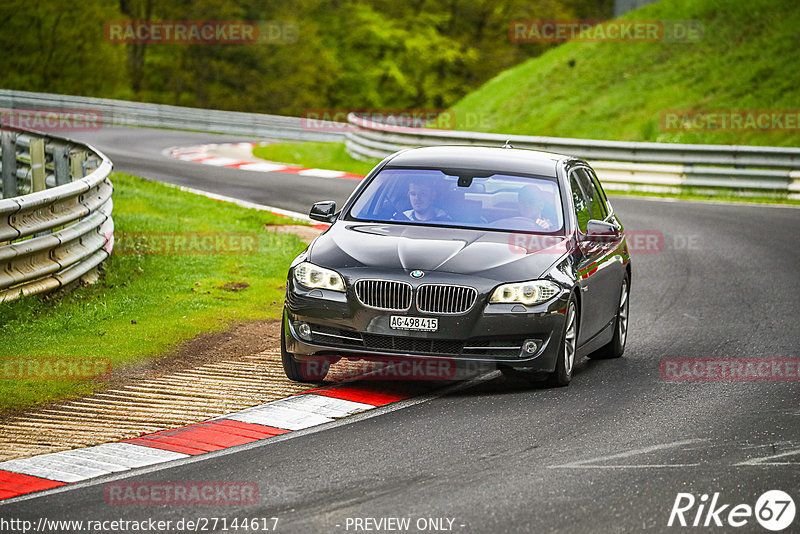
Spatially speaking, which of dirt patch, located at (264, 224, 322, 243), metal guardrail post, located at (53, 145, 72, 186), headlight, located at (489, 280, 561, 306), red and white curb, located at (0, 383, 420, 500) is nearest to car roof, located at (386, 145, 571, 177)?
headlight, located at (489, 280, 561, 306)

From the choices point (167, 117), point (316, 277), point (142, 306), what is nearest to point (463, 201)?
point (316, 277)

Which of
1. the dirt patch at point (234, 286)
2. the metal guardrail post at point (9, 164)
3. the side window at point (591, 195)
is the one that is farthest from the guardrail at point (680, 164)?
the side window at point (591, 195)

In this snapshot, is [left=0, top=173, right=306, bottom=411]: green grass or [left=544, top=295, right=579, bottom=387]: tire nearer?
[left=544, top=295, right=579, bottom=387]: tire

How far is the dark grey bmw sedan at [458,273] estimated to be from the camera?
8.41m

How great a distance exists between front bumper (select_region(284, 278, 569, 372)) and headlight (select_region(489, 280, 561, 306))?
0.05 m

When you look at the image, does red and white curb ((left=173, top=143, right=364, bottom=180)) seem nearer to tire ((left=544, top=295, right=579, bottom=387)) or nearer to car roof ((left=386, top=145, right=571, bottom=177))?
car roof ((left=386, top=145, right=571, bottom=177))

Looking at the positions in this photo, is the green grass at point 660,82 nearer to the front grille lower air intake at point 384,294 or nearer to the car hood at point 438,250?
the car hood at point 438,250

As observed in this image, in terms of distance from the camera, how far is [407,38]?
7538 centimetres

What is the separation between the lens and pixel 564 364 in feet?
29.2

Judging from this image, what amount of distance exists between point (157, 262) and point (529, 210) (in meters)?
5.54

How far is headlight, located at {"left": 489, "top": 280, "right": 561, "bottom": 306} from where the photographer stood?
8461 mm

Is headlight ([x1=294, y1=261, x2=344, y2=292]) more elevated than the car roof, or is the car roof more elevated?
the car roof

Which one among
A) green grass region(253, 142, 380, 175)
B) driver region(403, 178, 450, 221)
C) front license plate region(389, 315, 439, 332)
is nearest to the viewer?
front license plate region(389, 315, 439, 332)

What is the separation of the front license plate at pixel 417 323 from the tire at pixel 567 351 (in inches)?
38.0
